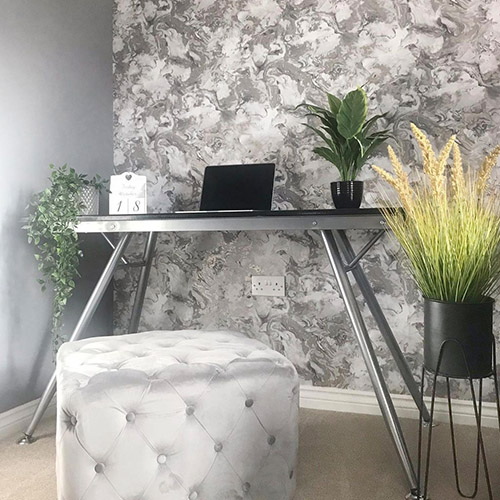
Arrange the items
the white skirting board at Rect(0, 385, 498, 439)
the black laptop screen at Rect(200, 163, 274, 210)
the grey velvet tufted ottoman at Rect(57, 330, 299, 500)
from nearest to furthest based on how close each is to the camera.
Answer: the grey velvet tufted ottoman at Rect(57, 330, 299, 500), the white skirting board at Rect(0, 385, 498, 439), the black laptop screen at Rect(200, 163, 274, 210)

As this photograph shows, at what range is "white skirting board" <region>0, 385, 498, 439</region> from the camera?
1.89 metres

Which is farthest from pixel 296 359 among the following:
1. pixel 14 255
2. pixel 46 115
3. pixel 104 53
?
pixel 104 53

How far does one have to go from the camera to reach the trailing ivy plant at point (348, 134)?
5.98 ft

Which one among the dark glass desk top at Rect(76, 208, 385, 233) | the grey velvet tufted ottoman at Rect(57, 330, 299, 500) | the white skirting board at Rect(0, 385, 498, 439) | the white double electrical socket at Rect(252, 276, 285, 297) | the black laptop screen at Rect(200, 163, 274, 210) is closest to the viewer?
the grey velvet tufted ottoman at Rect(57, 330, 299, 500)

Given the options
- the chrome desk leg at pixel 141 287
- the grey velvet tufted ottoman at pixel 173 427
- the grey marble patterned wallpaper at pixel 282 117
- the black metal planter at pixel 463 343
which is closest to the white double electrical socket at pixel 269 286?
→ the grey marble patterned wallpaper at pixel 282 117

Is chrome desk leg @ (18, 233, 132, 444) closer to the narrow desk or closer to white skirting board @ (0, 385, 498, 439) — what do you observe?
the narrow desk

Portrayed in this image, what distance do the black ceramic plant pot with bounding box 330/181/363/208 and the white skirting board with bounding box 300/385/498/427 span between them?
72 cm

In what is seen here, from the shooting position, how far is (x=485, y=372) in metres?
1.20

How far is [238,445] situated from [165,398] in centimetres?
19

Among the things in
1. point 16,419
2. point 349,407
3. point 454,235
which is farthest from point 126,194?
point 454,235

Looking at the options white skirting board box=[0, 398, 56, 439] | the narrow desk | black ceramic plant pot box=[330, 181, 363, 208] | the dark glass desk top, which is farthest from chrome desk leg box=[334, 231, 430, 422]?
white skirting board box=[0, 398, 56, 439]

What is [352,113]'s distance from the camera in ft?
5.98

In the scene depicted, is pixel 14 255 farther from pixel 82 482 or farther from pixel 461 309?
pixel 461 309

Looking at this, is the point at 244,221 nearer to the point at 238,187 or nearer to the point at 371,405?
the point at 238,187
